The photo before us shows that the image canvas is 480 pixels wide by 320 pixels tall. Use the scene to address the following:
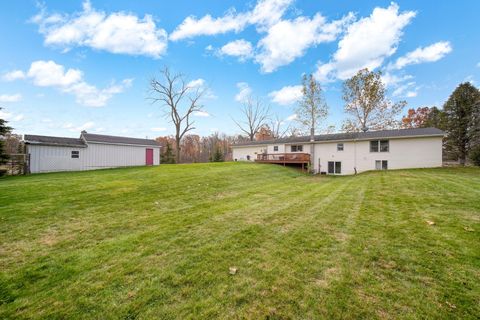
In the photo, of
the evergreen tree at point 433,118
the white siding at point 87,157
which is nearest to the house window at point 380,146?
the evergreen tree at point 433,118

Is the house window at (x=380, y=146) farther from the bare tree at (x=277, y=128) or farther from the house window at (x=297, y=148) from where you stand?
the bare tree at (x=277, y=128)

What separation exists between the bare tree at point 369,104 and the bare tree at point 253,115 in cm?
1420

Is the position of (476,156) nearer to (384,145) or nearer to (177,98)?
(384,145)

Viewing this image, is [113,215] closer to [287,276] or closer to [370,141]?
[287,276]

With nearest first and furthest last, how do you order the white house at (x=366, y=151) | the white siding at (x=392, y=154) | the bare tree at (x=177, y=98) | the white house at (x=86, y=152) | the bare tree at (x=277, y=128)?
the white house at (x=86, y=152) < the white siding at (x=392, y=154) < the white house at (x=366, y=151) < the bare tree at (x=177, y=98) < the bare tree at (x=277, y=128)

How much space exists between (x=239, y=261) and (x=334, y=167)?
21.6 m

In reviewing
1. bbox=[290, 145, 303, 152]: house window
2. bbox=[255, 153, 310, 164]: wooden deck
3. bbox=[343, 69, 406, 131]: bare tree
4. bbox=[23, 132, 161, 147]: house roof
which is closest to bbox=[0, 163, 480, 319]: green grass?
bbox=[23, 132, 161, 147]: house roof

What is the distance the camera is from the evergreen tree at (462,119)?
905 inches

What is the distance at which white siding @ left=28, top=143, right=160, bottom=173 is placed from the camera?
54.3ft

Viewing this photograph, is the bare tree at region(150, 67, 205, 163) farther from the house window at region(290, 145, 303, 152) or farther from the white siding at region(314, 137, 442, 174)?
the white siding at region(314, 137, 442, 174)

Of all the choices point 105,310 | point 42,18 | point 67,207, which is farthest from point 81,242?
point 42,18

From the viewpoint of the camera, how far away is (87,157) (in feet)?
63.1

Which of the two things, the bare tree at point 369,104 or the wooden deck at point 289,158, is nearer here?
the wooden deck at point 289,158

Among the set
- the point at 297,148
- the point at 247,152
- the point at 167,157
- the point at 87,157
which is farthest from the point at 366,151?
the point at 167,157
